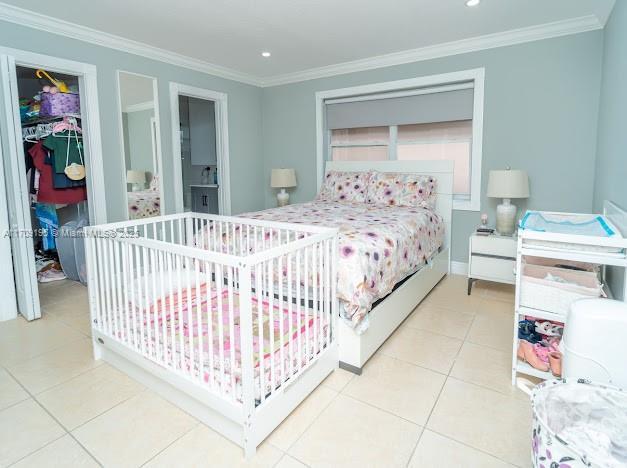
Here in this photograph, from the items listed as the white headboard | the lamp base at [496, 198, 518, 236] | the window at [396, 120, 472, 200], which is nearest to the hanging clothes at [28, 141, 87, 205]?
the white headboard

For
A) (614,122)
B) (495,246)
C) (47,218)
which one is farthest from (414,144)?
(47,218)

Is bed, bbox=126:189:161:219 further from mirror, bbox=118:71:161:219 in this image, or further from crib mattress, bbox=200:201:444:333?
crib mattress, bbox=200:201:444:333

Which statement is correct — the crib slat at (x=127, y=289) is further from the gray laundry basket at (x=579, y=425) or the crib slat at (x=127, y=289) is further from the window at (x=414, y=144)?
the window at (x=414, y=144)

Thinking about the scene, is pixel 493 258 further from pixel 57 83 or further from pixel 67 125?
pixel 57 83

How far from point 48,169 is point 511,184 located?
13.9 ft

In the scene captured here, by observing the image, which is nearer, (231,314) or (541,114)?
(231,314)

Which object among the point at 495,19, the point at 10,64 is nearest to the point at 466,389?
the point at 495,19

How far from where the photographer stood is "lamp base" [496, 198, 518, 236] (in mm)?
3336

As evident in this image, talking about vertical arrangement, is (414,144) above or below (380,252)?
above

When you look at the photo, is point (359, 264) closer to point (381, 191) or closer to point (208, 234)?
point (208, 234)

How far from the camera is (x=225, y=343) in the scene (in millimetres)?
1812

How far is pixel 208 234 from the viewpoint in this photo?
108 inches

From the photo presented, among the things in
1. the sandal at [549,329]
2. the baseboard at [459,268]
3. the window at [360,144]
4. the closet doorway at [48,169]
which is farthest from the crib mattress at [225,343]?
the window at [360,144]

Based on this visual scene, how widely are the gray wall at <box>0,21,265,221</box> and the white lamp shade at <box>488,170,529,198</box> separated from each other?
3.04 meters
